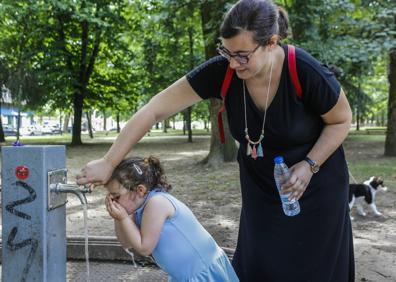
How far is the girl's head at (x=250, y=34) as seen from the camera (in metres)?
1.64

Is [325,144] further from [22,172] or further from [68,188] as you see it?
[22,172]

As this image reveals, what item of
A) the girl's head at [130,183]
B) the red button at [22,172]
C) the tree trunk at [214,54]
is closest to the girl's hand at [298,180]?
the girl's head at [130,183]

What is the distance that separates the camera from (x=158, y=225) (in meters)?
1.98

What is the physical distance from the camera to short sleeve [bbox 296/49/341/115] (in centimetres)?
176

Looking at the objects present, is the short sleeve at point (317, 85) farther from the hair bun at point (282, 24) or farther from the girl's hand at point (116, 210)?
the girl's hand at point (116, 210)

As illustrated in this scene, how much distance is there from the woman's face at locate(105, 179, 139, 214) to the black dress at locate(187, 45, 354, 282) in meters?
0.48

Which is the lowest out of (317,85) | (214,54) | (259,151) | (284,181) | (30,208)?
(30,208)

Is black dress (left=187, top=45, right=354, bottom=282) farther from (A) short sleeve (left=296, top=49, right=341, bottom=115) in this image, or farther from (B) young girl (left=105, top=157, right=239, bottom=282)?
(B) young girl (left=105, top=157, right=239, bottom=282)

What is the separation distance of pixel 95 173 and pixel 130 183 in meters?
0.18

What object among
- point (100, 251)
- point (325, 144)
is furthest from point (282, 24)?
point (100, 251)

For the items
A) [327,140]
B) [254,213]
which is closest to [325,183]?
[327,140]

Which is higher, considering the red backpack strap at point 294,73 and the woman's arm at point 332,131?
the red backpack strap at point 294,73

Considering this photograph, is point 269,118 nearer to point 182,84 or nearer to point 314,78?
point 314,78

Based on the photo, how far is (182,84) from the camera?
2.00m
